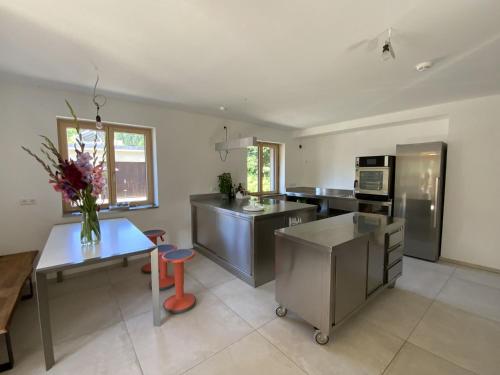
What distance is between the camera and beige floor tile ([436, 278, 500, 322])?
7.27 ft

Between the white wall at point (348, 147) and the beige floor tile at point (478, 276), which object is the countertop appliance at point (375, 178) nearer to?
the white wall at point (348, 147)

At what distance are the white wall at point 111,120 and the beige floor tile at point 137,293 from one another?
91 cm

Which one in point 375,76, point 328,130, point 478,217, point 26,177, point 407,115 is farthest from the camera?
point 328,130

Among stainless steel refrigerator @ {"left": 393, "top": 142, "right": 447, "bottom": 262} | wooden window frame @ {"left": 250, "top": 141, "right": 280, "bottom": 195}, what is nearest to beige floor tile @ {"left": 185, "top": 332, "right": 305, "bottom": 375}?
stainless steel refrigerator @ {"left": 393, "top": 142, "right": 447, "bottom": 262}

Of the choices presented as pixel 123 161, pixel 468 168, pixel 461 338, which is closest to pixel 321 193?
pixel 468 168

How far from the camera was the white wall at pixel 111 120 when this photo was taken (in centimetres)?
257

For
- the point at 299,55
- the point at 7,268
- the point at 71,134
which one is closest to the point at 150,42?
the point at 299,55

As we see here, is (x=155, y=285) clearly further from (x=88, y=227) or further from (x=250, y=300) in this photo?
(x=250, y=300)

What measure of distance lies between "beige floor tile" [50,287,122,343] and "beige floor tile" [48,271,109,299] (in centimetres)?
11

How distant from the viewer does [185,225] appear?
3850mm

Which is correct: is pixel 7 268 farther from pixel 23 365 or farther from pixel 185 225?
pixel 185 225

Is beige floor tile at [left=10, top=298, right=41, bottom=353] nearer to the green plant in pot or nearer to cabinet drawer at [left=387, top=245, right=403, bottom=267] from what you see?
the green plant in pot

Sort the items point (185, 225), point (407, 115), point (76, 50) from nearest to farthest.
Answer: point (76, 50)
point (407, 115)
point (185, 225)

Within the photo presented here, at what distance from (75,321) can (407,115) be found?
5127mm
